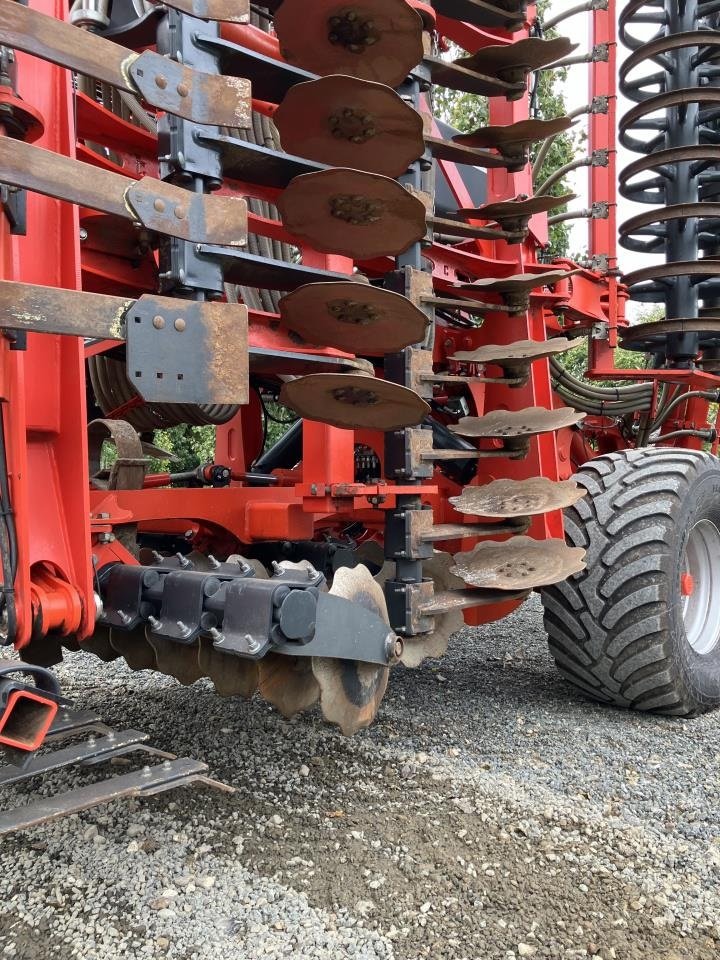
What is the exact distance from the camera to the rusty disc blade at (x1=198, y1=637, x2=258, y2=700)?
7.82 feet

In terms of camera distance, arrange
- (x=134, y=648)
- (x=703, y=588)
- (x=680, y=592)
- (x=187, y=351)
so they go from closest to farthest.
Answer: (x=187, y=351)
(x=134, y=648)
(x=680, y=592)
(x=703, y=588)

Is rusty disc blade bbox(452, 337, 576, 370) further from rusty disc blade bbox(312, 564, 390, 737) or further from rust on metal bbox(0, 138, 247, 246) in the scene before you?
rust on metal bbox(0, 138, 247, 246)

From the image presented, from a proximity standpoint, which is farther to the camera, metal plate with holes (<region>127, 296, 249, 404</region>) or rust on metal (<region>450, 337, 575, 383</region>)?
rust on metal (<region>450, 337, 575, 383</region>)

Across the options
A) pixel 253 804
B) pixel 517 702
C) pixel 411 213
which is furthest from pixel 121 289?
pixel 517 702

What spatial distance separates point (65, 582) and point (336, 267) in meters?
1.28

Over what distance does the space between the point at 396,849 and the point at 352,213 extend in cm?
175

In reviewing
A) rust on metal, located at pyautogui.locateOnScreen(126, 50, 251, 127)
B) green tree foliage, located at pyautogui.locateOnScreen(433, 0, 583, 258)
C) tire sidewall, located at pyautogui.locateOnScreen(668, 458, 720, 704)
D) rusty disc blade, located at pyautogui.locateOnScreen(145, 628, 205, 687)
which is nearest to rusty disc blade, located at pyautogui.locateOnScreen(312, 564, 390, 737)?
rusty disc blade, located at pyautogui.locateOnScreen(145, 628, 205, 687)

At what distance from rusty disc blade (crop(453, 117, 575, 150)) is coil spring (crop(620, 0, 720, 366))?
1.56 meters

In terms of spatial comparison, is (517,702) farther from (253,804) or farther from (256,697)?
(253,804)

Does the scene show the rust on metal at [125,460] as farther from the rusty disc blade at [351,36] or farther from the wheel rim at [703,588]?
the wheel rim at [703,588]

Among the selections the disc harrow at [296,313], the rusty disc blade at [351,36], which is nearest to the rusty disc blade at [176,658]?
the disc harrow at [296,313]

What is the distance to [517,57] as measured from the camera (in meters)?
3.06

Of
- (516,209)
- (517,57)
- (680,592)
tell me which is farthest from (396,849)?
(517,57)

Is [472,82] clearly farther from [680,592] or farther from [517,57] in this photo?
[680,592]
